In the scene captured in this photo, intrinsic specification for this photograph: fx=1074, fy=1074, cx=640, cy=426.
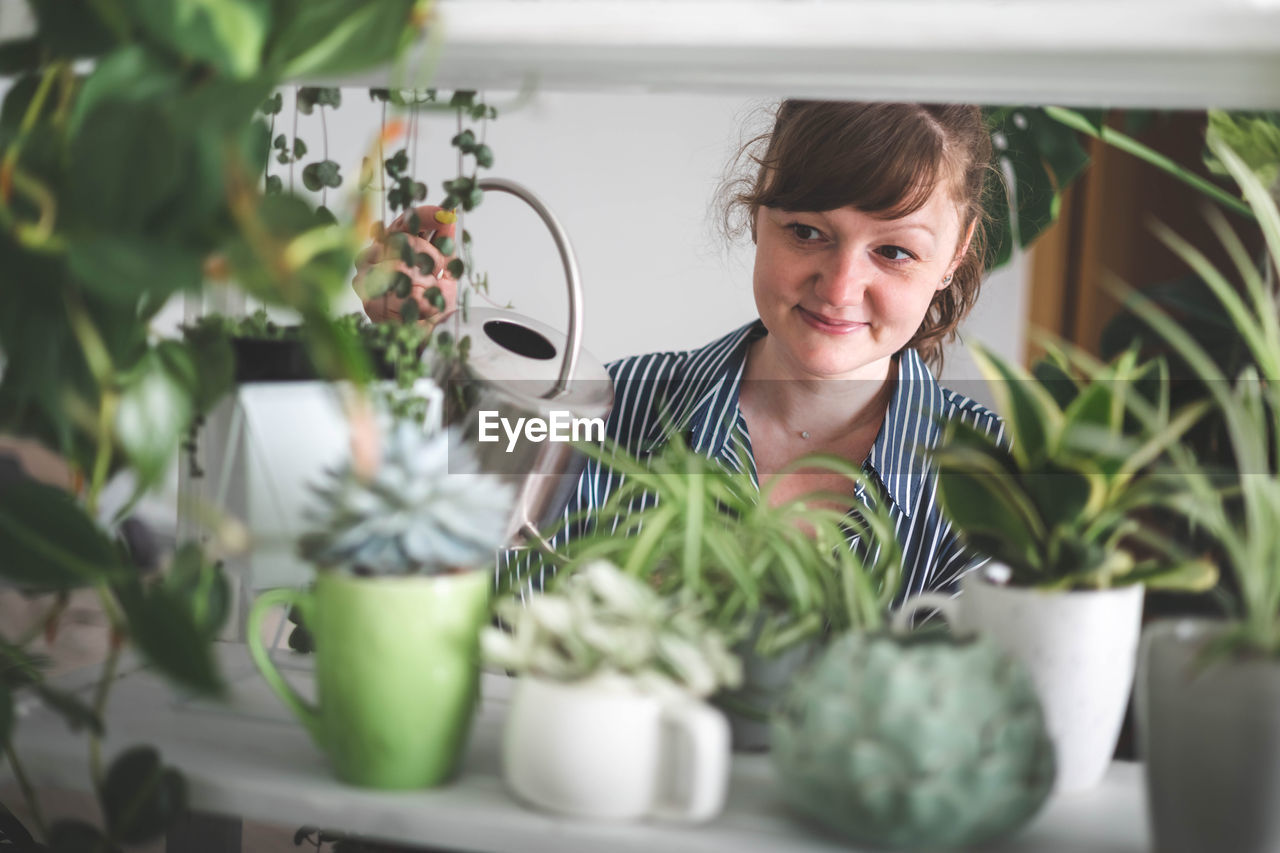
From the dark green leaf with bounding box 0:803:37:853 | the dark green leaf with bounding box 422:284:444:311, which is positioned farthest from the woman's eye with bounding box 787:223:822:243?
the dark green leaf with bounding box 0:803:37:853

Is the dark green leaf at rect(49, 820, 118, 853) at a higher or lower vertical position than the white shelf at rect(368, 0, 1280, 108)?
lower

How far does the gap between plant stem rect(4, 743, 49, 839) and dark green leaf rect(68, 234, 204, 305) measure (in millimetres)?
217

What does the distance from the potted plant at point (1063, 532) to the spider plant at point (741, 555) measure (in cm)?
5

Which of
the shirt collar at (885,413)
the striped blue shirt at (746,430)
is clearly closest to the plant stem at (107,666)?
the striped blue shirt at (746,430)

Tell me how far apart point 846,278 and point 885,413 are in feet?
0.80

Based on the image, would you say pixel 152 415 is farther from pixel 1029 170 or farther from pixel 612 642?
pixel 1029 170

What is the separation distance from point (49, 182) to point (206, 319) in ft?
0.47

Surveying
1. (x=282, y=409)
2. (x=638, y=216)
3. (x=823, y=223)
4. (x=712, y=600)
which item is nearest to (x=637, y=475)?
(x=712, y=600)

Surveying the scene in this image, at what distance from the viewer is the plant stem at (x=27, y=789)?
1.40 ft

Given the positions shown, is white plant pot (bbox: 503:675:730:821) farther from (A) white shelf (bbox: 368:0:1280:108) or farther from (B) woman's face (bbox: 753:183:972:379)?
(B) woman's face (bbox: 753:183:972:379)

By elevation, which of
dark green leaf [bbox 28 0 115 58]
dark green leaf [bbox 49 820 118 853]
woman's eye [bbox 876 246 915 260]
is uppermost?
woman's eye [bbox 876 246 915 260]

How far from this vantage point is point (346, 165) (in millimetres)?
1940

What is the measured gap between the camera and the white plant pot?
36 centimetres

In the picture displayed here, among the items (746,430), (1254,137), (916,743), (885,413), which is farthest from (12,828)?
(885,413)
